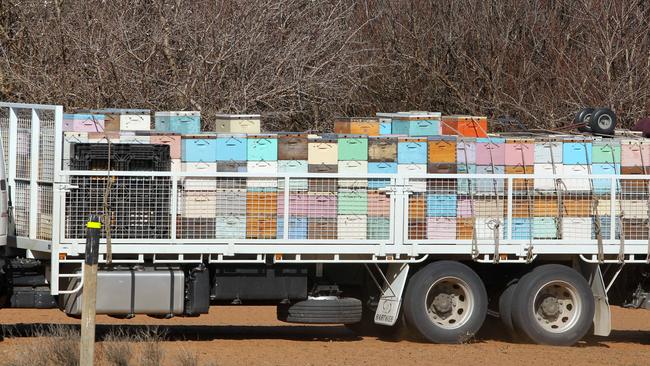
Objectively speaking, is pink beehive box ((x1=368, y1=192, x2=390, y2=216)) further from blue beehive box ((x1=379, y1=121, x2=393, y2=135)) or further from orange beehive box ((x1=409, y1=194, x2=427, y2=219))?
blue beehive box ((x1=379, y1=121, x2=393, y2=135))

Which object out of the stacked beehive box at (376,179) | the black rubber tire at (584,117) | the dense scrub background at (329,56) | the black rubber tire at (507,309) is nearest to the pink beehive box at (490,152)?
the stacked beehive box at (376,179)

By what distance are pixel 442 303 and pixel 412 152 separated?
5.88 ft

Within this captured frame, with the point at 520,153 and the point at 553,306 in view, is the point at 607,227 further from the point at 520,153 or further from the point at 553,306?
the point at 520,153

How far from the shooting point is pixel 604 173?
1480 cm

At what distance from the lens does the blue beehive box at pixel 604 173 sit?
48.0 feet

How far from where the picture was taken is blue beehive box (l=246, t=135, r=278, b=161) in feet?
45.7

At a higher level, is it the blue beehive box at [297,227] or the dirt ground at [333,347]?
the blue beehive box at [297,227]

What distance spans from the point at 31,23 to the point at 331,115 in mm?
6353

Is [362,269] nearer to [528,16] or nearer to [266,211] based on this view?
[266,211]

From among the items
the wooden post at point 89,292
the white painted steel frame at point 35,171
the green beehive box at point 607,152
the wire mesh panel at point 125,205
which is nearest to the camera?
the wooden post at point 89,292

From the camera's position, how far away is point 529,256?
46.5 feet

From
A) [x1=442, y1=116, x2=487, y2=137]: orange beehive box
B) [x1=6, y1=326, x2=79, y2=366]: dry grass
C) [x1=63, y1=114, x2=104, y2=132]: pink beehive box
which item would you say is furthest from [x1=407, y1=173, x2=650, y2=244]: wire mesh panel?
[x1=6, y1=326, x2=79, y2=366]: dry grass

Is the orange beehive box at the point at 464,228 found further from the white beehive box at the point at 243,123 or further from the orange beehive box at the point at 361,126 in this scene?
the white beehive box at the point at 243,123

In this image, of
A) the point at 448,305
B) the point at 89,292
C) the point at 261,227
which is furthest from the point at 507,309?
the point at 89,292
